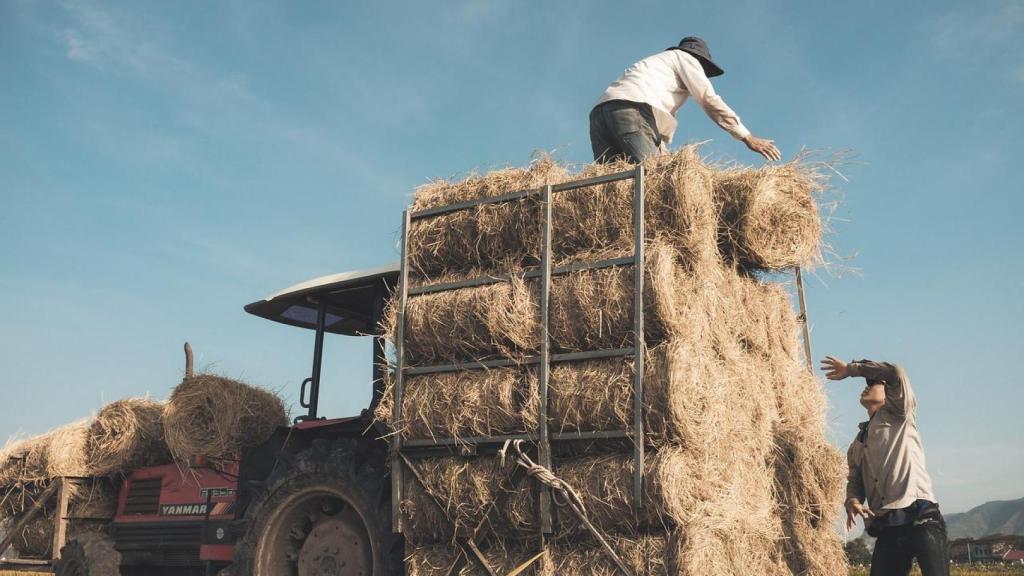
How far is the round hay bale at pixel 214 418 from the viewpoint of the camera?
8758 mm

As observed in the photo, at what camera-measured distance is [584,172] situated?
6.54 metres

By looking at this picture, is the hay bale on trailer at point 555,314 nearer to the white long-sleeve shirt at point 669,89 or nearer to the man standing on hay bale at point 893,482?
the man standing on hay bale at point 893,482

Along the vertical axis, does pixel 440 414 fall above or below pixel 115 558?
above

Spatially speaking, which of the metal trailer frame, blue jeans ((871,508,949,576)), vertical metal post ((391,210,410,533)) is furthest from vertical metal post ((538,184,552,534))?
blue jeans ((871,508,949,576))

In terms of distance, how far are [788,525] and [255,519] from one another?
4.09 m

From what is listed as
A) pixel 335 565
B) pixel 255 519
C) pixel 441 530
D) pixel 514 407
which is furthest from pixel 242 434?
pixel 514 407

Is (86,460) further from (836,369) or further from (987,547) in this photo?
(987,547)

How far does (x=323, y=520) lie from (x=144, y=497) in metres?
3.37

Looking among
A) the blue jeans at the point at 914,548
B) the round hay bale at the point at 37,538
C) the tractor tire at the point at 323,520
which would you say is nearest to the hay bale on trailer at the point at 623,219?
the tractor tire at the point at 323,520

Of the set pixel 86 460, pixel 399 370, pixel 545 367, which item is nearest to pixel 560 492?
pixel 545 367

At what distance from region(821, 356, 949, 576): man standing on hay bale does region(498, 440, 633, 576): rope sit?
5.30 feet

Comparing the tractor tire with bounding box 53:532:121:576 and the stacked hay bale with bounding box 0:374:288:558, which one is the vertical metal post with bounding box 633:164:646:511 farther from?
the tractor tire with bounding box 53:532:121:576

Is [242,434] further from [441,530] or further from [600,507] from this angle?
[600,507]

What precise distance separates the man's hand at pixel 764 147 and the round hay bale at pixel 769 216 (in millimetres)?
424
